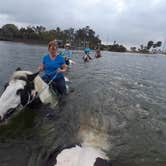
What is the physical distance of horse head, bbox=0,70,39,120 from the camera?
Answer: 7.11 meters

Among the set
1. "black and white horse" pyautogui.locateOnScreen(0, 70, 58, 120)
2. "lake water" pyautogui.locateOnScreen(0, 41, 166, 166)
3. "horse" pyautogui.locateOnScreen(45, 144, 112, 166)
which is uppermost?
"black and white horse" pyautogui.locateOnScreen(0, 70, 58, 120)

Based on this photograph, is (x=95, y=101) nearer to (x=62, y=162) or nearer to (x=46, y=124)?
(x=46, y=124)

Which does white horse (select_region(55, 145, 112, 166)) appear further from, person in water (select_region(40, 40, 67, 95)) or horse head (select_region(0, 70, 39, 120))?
person in water (select_region(40, 40, 67, 95))

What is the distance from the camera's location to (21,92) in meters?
7.52

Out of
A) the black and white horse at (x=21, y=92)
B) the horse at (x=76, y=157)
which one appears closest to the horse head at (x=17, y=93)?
the black and white horse at (x=21, y=92)

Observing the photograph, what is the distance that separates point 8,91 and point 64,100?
12.9 feet

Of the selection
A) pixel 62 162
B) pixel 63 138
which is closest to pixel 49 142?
pixel 63 138

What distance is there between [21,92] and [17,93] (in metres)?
0.14

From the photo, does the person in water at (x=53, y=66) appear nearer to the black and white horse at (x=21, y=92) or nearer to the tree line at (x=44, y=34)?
the black and white horse at (x=21, y=92)

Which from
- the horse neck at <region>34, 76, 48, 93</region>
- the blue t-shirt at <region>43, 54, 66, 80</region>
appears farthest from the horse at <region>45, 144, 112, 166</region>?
the blue t-shirt at <region>43, 54, 66, 80</region>

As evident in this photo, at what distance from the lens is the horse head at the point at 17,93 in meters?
7.11

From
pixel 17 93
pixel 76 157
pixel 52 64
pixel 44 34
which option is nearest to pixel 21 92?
pixel 17 93

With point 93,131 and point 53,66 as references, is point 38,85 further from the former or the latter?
point 93,131


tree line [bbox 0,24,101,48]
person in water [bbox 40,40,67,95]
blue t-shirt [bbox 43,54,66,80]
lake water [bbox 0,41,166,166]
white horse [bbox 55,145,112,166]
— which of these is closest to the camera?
white horse [bbox 55,145,112,166]
